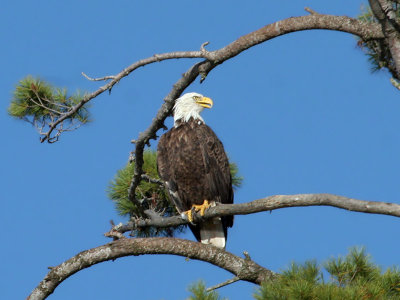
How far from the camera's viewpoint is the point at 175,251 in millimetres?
5172

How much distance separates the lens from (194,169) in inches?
253

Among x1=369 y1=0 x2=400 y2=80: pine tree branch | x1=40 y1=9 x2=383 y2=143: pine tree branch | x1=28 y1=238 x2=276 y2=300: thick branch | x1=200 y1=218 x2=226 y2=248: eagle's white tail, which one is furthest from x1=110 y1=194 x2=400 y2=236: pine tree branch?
x1=369 y1=0 x2=400 y2=80: pine tree branch

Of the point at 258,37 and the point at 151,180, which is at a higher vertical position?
the point at 258,37

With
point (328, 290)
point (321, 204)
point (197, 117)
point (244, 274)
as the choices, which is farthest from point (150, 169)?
point (328, 290)

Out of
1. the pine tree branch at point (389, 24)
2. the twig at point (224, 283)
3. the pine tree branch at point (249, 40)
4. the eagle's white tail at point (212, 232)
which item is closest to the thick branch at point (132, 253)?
the twig at point (224, 283)

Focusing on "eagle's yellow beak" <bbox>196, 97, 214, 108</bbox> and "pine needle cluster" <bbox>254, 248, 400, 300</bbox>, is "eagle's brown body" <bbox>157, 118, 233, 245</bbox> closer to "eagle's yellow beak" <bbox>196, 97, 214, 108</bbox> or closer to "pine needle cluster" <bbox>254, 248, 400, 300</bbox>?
"eagle's yellow beak" <bbox>196, 97, 214, 108</bbox>

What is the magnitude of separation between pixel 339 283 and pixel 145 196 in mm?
2201

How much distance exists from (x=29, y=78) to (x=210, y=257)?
1927mm

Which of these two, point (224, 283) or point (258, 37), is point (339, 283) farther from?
point (258, 37)

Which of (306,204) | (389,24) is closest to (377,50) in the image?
(389,24)

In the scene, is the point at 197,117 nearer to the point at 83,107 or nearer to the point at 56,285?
the point at 83,107

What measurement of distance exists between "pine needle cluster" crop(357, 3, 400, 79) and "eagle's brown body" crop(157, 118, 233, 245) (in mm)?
1362

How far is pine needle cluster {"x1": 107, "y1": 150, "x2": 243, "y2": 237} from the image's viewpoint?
6227mm

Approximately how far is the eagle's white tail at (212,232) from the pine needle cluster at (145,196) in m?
0.23
